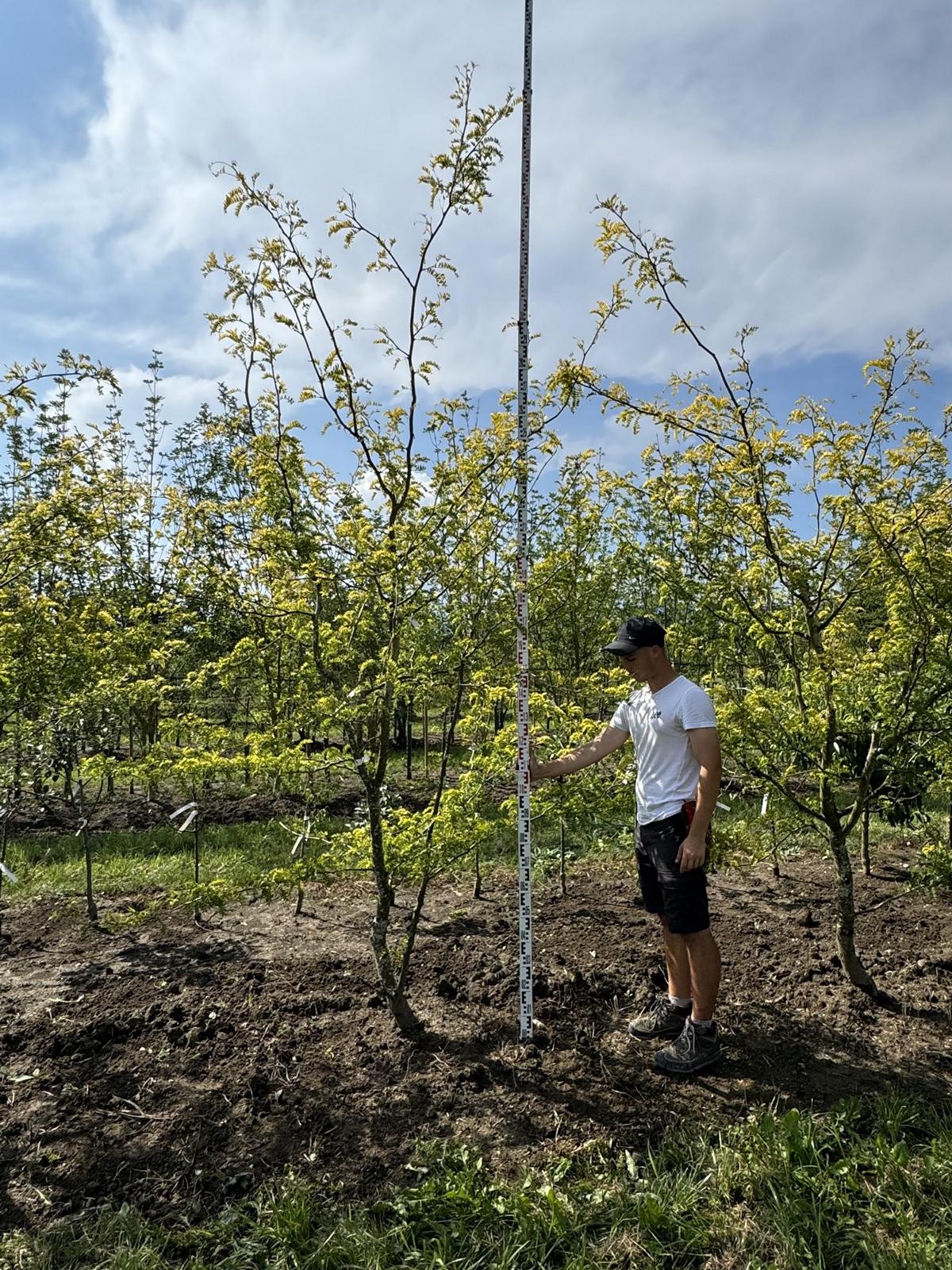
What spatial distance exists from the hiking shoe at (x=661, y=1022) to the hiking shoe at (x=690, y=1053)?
0.25 metres

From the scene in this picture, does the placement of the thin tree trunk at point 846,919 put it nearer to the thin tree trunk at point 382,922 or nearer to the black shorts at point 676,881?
the black shorts at point 676,881

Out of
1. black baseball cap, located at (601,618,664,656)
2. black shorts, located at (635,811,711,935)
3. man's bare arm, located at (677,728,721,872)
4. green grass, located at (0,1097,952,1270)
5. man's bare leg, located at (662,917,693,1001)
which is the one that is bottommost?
green grass, located at (0,1097,952,1270)

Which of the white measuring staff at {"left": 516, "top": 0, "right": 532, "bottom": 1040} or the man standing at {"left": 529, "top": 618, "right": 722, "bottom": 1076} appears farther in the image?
the white measuring staff at {"left": 516, "top": 0, "right": 532, "bottom": 1040}

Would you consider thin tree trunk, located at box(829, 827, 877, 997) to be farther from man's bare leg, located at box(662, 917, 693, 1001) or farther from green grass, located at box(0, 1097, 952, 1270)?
green grass, located at box(0, 1097, 952, 1270)

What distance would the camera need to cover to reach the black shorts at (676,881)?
3.19m

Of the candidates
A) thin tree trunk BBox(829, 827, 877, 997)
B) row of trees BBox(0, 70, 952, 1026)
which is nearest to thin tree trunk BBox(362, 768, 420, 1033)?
row of trees BBox(0, 70, 952, 1026)

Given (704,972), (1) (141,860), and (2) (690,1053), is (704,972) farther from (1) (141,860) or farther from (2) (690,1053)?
(1) (141,860)

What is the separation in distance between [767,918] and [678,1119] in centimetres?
242

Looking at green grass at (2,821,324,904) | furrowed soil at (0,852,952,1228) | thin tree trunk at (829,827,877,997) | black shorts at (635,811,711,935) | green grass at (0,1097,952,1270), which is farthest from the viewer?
green grass at (2,821,324,904)

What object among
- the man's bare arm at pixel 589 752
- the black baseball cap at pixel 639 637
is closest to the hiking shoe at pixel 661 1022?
the man's bare arm at pixel 589 752

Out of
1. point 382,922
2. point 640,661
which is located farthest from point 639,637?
point 382,922

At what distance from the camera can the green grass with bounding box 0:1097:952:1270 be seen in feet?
7.30

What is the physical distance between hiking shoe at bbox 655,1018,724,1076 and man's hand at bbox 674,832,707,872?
0.74 m

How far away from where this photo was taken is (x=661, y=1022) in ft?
11.5
